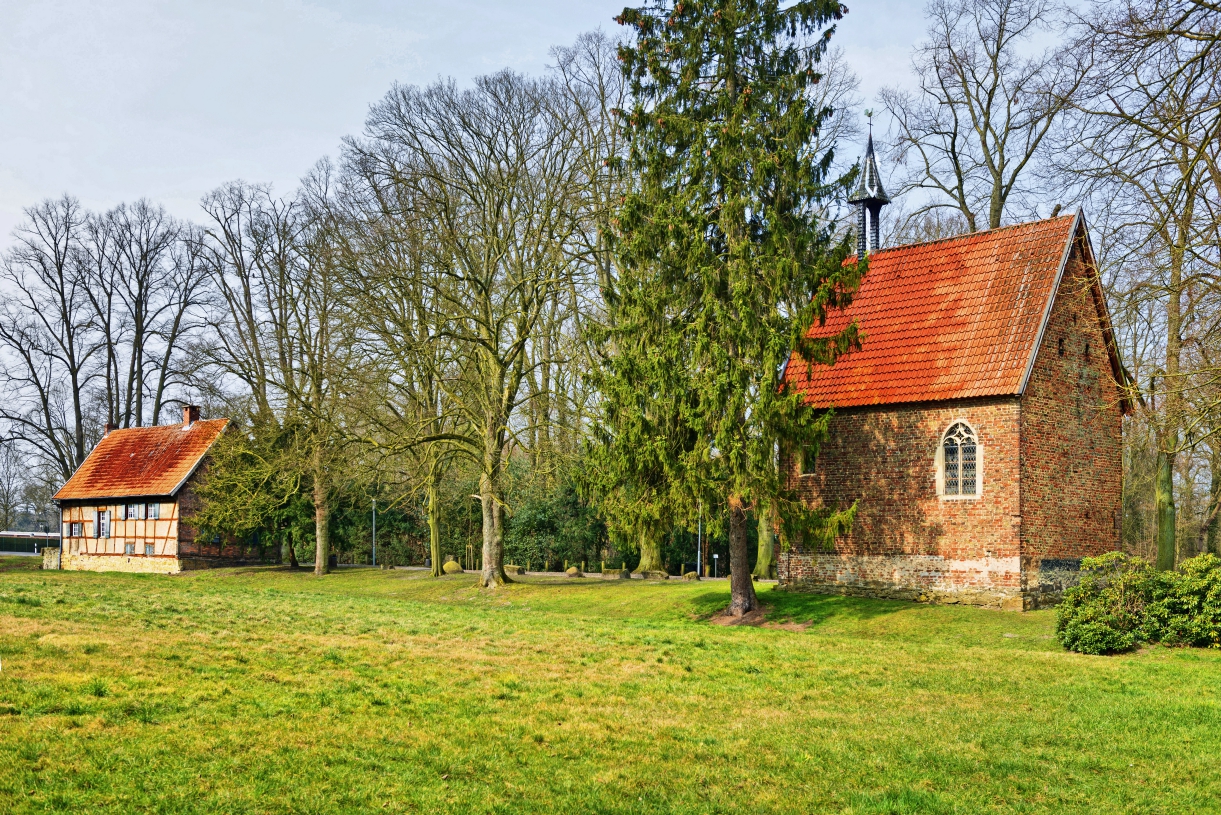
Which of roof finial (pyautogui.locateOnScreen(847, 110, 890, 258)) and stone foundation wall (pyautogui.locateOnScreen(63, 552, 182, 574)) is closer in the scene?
roof finial (pyautogui.locateOnScreen(847, 110, 890, 258))

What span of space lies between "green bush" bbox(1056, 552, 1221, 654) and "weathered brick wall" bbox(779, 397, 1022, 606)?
151 inches

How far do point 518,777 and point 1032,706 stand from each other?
6.93 meters

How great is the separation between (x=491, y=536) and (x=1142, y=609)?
18.8 m

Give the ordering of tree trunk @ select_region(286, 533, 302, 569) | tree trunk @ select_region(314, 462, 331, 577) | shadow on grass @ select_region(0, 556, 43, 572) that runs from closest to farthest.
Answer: tree trunk @ select_region(314, 462, 331, 577), shadow on grass @ select_region(0, 556, 43, 572), tree trunk @ select_region(286, 533, 302, 569)

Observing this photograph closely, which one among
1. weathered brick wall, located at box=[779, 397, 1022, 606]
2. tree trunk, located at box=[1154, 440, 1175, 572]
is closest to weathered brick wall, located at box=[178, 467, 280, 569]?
weathered brick wall, located at box=[779, 397, 1022, 606]

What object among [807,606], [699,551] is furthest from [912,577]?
[699,551]

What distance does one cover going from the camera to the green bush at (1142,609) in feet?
53.2

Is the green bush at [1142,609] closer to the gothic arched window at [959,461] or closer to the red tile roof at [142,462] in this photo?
the gothic arched window at [959,461]

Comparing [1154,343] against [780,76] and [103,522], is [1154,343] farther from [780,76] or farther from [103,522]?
[103,522]

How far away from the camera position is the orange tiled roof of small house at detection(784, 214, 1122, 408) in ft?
72.0

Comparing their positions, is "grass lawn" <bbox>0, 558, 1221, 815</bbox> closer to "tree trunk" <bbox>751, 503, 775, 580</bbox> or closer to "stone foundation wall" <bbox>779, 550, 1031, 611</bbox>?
"stone foundation wall" <bbox>779, 550, 1031, 611</bbox>

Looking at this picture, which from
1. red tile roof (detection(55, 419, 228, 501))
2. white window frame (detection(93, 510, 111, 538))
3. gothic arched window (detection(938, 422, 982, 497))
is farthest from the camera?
white window frame (detection(93, 510, 111, 538))

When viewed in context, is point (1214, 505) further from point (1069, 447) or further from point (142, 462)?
point (142, 462)

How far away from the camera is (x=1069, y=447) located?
73.8ft
